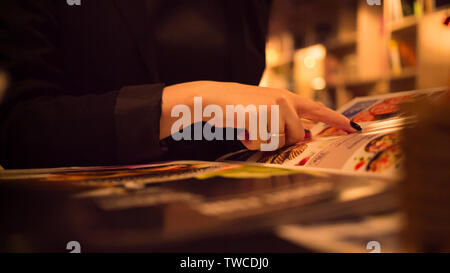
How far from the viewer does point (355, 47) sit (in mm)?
2889

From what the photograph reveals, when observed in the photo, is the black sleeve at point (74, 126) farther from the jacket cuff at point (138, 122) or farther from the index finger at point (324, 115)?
the index finger at point (324, 115)

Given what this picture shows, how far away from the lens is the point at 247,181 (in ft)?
0.98

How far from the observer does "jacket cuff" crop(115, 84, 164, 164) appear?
0.45 meters

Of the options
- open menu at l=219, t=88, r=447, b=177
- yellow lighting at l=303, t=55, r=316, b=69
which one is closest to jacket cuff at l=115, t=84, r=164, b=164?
open menu at l=219, t=88, r=447, b=177

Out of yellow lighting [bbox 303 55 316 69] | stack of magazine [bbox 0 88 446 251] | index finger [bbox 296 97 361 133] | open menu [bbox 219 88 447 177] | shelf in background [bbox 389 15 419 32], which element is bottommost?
stack of magazine [bbox 0 88 446 251]

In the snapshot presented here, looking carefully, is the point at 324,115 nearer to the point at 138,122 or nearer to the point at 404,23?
the point at 138,122

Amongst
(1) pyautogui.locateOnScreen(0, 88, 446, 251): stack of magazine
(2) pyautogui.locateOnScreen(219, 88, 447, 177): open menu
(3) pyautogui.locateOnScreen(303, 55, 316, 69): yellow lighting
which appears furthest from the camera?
(3) pyautogui.locateOnScreen(303, 55, 316, 69): yellow lighting

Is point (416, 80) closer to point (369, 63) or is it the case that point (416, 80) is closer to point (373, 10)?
point (369, 63)

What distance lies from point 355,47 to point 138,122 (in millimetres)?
2934

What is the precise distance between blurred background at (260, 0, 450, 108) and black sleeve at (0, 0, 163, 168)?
0.85m

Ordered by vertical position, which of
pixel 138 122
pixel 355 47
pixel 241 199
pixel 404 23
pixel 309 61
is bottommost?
pixel 241 199

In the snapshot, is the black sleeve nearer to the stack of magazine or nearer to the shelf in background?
the stack of magazine

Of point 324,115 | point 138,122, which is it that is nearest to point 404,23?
point 324,115
